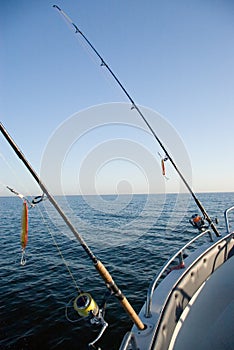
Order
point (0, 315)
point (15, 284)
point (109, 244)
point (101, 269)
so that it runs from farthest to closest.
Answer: point (109, 244), point (15, 284), point (0, 315), point (101, 269)

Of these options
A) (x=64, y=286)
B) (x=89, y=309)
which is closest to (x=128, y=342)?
(x=89, y=309)

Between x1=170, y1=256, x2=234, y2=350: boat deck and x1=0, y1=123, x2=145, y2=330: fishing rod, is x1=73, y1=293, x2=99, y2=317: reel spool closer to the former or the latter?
x1=0, y1=123, x2=145, y2=330: fishing rod

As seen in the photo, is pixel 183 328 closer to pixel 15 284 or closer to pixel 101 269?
pixel 101 269

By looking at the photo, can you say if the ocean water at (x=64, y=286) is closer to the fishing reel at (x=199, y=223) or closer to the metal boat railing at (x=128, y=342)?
the metal boat railing at (x=128, y=342)

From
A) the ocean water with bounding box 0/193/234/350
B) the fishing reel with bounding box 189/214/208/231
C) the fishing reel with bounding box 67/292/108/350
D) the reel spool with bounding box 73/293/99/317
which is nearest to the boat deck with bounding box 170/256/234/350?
the fishing reel with bounding box 67/292/108/350

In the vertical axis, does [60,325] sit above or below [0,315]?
below

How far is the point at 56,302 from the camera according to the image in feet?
20.8

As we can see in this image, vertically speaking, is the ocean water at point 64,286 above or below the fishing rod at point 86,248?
below

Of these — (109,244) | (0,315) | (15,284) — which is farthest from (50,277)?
(109,244)

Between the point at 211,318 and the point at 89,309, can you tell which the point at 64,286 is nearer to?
the point at 89,309

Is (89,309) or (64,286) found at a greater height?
(89,309)

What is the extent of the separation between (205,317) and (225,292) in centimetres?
69

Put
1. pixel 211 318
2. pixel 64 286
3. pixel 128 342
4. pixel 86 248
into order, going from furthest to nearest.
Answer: pixel 64 286, pixel 211 318, pixel 86 248, pixel 128 342

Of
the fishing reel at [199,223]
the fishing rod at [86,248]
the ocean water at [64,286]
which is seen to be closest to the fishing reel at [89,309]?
the fishing rod at [86,248]
